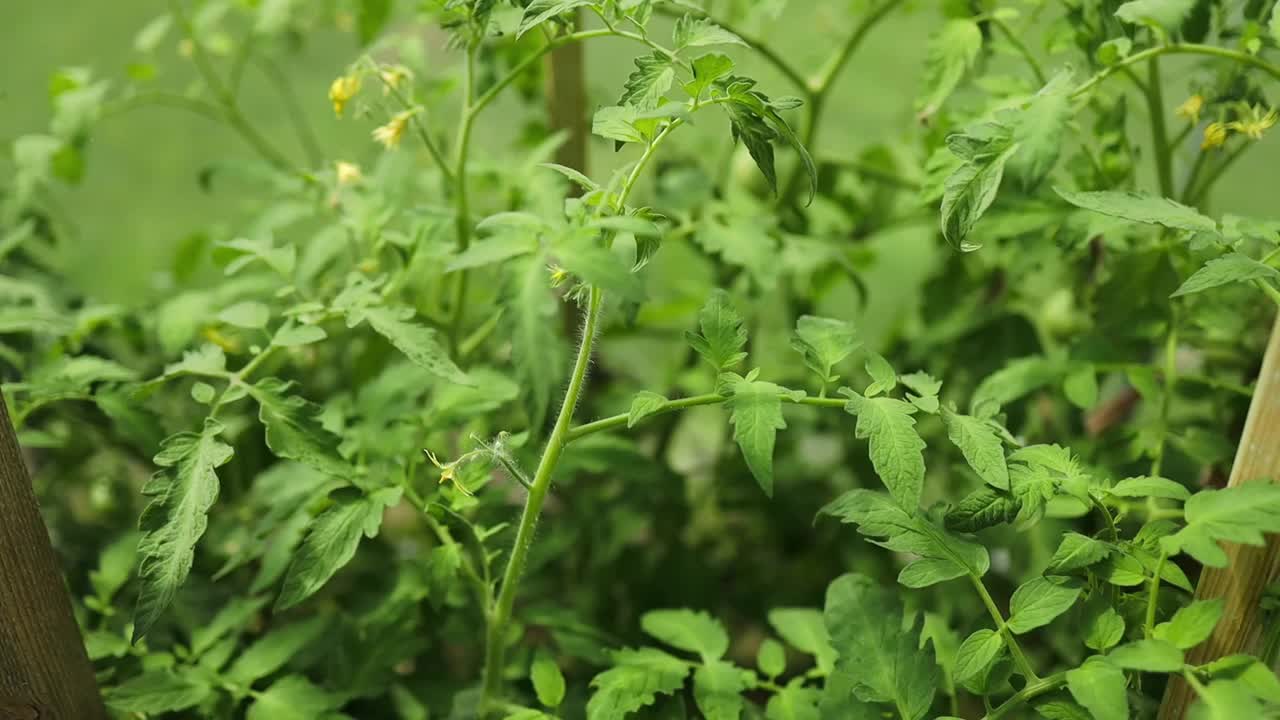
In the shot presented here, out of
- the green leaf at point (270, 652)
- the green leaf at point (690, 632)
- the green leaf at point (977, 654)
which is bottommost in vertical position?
the green leaf at point (690, 632)

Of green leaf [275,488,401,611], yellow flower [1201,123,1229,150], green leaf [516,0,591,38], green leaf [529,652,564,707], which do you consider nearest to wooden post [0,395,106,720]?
green leaf [275,488,401,611]

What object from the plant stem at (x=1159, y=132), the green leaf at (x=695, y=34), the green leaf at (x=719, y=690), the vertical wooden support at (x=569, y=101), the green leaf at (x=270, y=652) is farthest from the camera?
the vertical wooden support at (x=569, y=101)

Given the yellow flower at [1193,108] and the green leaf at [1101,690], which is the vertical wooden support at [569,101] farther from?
the green leaf at [1101,690]

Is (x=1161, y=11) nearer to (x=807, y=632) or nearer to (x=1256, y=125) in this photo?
(x=1256, y=125)

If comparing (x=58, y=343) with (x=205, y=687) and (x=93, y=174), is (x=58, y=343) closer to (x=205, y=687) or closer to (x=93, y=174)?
(x=205, y=687)

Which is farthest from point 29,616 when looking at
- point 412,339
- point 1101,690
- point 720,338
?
point 1101,690

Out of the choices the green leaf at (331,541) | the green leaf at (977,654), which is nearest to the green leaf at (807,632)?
the green leaf at (977,654)
